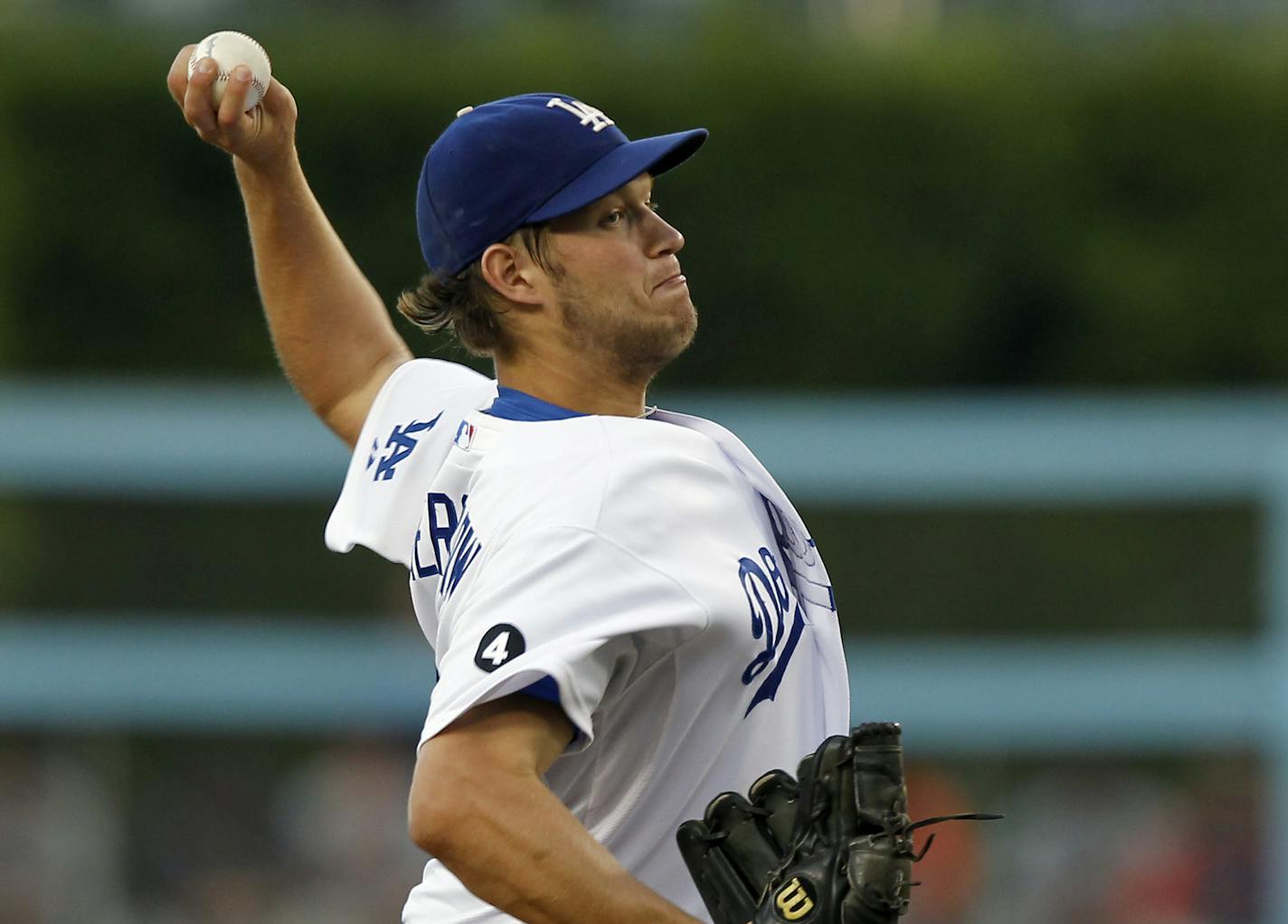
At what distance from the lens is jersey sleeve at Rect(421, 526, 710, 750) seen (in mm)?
3012

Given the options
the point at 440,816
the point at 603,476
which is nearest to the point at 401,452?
the point at 603,476

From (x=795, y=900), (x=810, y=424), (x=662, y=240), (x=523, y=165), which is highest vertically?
(x=523, y=165)

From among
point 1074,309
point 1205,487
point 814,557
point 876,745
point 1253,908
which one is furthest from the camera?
point 1074,309

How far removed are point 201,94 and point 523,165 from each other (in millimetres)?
748

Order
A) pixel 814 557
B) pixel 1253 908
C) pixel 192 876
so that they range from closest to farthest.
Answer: pixel 814 557
pixel 1253 908
pixel 192 876

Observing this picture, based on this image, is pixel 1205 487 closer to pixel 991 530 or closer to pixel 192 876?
pixel 991 530

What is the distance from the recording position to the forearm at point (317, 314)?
4406 mm

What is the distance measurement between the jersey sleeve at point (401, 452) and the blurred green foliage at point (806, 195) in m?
9.59

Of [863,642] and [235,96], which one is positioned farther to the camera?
[863,642]

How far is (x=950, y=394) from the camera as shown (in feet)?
46.2

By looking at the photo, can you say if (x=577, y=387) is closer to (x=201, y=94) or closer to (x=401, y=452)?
(x=401, y=452)

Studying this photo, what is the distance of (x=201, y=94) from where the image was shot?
3.93 metres

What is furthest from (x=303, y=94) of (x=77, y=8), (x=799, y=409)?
(x=799, y=409)

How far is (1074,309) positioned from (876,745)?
11.4 m
